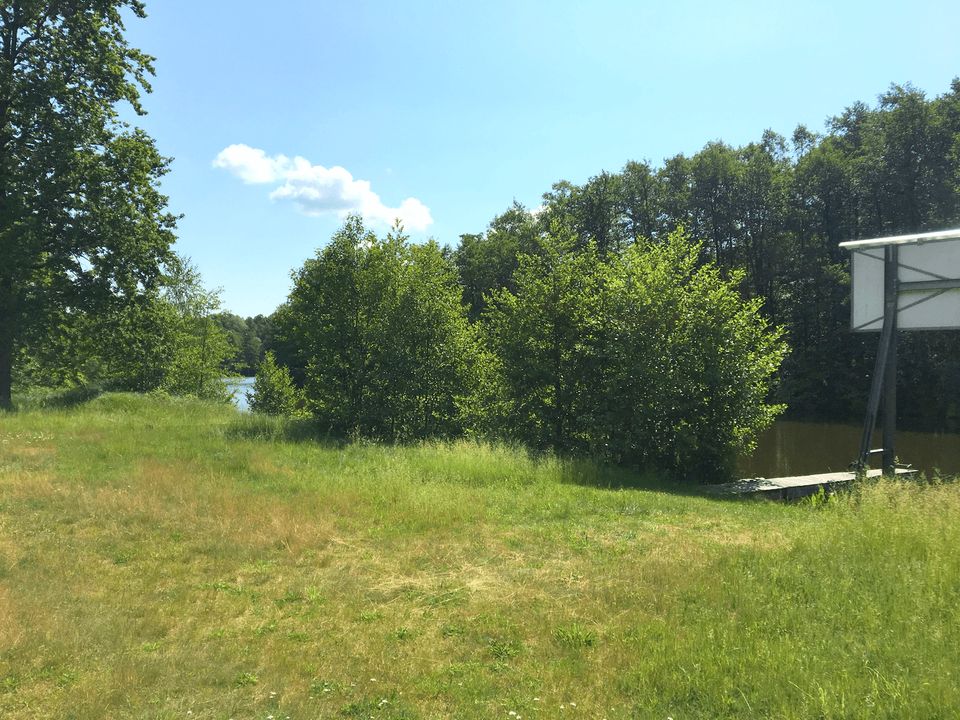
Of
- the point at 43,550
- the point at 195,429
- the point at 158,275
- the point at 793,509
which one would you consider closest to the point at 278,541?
the point at 43,550

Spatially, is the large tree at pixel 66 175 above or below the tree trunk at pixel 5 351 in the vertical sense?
above

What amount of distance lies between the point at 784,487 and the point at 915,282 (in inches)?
200

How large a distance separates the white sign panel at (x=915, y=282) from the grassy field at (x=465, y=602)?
20.1 feet

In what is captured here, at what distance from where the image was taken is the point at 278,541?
721cm

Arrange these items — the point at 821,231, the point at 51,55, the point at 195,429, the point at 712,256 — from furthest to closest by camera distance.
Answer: the point at 712,256 → the point at 821,231 → the point at 51,55 → the point at 195,429

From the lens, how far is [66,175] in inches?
813

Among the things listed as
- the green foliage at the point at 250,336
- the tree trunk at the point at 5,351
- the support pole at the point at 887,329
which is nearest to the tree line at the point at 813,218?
the support pole at the point at 887,329

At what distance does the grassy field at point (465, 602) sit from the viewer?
12.5 feet

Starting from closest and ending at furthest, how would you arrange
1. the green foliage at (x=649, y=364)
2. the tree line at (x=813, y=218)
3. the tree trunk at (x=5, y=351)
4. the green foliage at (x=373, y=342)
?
the green foliage at (x=649, y=364)
the green foliage at (x=373, y=342)
the tree trunk at (x=5, y=351)
the tree line at (x=813, y=218)

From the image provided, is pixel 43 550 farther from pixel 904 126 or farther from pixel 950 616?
pixel 904 126

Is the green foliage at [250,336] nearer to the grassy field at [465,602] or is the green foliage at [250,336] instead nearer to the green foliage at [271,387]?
the green foliage at [271,387]

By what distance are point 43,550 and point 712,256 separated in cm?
5184

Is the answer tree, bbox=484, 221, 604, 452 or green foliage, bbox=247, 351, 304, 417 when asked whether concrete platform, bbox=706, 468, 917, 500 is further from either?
→ green foliage, bbox=247, 351, 304, 417

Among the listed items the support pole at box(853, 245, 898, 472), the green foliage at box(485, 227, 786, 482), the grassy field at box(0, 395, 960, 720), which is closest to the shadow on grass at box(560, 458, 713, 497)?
the grassy field at box(0, 395, 960, 720)
